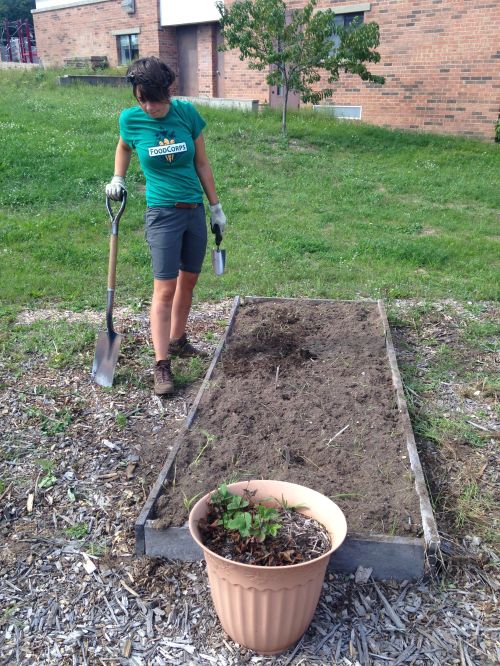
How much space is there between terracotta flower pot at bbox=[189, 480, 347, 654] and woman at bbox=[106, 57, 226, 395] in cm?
185

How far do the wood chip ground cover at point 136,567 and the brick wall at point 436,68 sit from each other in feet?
36.7

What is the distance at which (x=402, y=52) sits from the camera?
14164mm

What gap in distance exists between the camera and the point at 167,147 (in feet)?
12.3

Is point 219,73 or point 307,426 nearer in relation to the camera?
point 307,426

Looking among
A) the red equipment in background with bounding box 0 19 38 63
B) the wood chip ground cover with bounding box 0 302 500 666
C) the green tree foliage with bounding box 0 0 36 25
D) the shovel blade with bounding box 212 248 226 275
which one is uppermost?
the green tree foliage with bounding box 0 0 36 25

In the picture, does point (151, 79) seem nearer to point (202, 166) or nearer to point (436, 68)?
point (202, 166)

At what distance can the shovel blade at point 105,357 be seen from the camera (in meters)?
4.22

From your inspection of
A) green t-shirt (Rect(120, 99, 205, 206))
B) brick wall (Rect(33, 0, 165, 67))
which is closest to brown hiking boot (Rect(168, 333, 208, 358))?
green t-shirt (Rect(120, 99, 205, 206))

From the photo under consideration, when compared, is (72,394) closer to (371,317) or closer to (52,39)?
(371,317)

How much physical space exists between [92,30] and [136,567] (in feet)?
79.3

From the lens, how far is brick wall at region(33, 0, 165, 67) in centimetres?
2025

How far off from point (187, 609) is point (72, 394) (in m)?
2.00

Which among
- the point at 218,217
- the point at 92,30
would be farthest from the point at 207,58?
the point at 218,217

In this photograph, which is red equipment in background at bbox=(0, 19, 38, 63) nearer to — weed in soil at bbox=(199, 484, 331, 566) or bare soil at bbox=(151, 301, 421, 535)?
bare soil at bbox=(151, 301, 421, 535)
